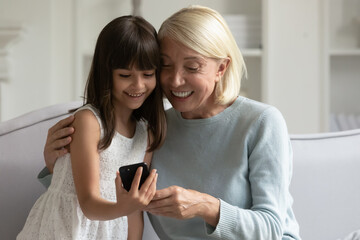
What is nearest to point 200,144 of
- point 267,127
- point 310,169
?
point 267,127

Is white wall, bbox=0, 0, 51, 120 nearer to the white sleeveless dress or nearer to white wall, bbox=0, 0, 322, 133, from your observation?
white wall, bbox=0, 0, 322, 133

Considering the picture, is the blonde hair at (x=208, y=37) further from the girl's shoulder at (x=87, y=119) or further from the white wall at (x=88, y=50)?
the white wall at (x=88, y=50)

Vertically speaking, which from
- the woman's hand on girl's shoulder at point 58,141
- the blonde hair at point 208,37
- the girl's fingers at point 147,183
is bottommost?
the girl's fingers at point 147,183

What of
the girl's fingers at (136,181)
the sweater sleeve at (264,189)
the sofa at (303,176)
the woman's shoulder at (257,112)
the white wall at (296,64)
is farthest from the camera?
the white wall at (296,64)

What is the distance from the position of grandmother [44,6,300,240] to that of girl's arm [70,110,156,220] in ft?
0.16

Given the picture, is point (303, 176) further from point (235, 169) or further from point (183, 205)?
point (183, 205)

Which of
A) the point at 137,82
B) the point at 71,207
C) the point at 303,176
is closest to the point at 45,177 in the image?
the point at 71,207

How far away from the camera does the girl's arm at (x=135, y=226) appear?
1.65 m

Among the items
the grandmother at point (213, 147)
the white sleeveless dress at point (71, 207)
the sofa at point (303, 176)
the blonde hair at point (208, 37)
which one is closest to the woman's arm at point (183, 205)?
the grandmother at point (213, 147)

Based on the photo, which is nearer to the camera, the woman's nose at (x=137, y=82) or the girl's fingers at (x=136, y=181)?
the girl's fingers at (x=136, y=181)

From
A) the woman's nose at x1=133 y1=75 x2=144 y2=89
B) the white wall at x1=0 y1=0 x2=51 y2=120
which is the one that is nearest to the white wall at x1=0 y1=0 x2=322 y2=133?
the white wall at x1=0 y1=0 x2=51 y2=120

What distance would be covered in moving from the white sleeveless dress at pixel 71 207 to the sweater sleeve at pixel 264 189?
0.28 metres

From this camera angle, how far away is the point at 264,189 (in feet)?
4.83

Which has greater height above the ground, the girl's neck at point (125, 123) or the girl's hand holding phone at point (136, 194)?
the girl's neck at point (125, 123)
